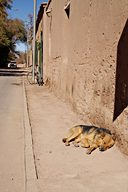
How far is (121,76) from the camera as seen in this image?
6.27 metres

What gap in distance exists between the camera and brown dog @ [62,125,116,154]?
6.38 m

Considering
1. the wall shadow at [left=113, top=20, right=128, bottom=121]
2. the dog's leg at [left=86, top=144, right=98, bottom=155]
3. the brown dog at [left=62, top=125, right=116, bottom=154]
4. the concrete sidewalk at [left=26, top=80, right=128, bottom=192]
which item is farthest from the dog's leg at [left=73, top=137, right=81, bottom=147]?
the wall shadow at [left=113, top=20, right=128, bottom=121]

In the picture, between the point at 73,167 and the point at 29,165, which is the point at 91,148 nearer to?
the point at 73,167

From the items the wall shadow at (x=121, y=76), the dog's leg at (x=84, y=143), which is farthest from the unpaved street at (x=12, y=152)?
the wall shadow at (x=121, y=76)

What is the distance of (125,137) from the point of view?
594 centimetres

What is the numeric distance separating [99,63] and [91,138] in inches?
79.1

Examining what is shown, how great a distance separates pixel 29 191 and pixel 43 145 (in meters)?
2.29

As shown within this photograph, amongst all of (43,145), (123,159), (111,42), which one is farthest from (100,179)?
(111,42)

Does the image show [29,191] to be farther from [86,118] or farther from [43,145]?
[86,118]

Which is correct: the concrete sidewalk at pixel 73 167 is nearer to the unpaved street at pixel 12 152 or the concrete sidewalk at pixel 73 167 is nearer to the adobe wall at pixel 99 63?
the unpaved street at pixel 12 152

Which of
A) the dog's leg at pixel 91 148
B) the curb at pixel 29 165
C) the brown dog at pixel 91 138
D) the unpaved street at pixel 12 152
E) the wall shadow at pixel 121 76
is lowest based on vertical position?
the unpaved street at pixel 12 152

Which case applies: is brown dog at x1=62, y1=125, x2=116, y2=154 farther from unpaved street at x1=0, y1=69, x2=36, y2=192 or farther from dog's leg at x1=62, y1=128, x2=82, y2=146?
unpaved street at x1=0, y1=69, x2=36, y2=192

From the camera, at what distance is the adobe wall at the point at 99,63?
6.23 m

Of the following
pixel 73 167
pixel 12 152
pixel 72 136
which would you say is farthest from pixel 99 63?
pixel 73 167
